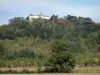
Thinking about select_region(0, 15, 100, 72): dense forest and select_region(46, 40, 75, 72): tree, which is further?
select_region(0, 15, 100, 72): dense forest

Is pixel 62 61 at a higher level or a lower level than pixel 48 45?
lower

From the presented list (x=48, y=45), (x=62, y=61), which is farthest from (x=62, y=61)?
(x=48, y=45)

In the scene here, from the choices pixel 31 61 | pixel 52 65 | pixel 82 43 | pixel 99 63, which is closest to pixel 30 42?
pixel 82 43

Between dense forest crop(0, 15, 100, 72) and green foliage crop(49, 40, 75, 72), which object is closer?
green foliage crop(49, 40, 75, 72)

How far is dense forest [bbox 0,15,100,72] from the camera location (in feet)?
150

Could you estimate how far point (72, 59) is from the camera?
4247 cm

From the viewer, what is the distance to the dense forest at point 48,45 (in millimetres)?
45838

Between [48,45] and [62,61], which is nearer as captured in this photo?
[62,61]

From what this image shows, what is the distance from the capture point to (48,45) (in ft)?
225

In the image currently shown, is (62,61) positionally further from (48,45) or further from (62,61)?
(48,45)

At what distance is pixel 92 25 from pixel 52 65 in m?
62.2

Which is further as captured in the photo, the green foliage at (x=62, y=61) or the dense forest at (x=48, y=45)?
the dense forest at (x=48, y=45)

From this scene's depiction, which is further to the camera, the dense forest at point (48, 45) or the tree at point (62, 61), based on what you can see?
the dense forest at point (48, 45)

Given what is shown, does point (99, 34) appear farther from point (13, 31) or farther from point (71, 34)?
point (13, 31)
